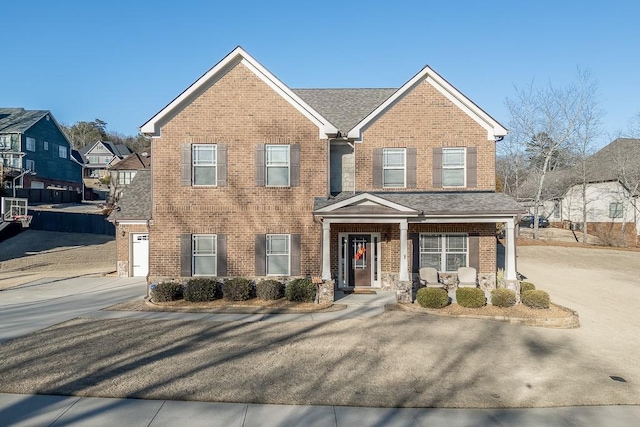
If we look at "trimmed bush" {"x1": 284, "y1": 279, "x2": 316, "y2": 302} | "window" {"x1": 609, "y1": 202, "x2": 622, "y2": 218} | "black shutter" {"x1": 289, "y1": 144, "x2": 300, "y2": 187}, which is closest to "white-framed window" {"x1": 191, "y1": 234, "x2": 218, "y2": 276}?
"trimmed bush" {"x1": 284, "y1": 279, "x2": 316, "y2": 302}

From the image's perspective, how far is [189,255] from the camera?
15.5m

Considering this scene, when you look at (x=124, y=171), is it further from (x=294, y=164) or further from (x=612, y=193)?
(x=612, y=193)

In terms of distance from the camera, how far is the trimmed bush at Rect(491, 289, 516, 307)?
13.4 meters

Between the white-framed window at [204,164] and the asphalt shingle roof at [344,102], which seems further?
the asphalt shingle roof at [344,102]

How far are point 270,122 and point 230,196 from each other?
3.22m

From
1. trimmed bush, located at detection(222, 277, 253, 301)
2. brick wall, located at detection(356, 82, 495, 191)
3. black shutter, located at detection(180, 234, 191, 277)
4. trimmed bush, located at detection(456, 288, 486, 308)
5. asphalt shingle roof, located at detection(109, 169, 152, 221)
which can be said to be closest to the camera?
trimmed bush, located at detection(456, 288, 486, 308)

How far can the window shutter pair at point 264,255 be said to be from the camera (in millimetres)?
15461

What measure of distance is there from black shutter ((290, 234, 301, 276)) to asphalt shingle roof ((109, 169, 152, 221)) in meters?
7.61

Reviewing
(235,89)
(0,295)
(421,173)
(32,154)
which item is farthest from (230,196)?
(32,154)

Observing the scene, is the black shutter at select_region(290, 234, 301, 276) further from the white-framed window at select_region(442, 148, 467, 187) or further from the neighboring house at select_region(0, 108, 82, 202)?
the neighboring house at select_region(0, 108, 82, 202)

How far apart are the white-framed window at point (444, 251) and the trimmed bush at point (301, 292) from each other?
490 centimetres

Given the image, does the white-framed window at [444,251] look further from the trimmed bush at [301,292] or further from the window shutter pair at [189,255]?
the window shutter pair at [189,255]

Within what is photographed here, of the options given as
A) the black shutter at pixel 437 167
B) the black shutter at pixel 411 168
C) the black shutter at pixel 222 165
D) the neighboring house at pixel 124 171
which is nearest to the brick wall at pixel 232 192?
the black shutter at pixel 222 165

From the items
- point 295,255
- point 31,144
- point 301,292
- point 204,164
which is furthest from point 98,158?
point 301,292
